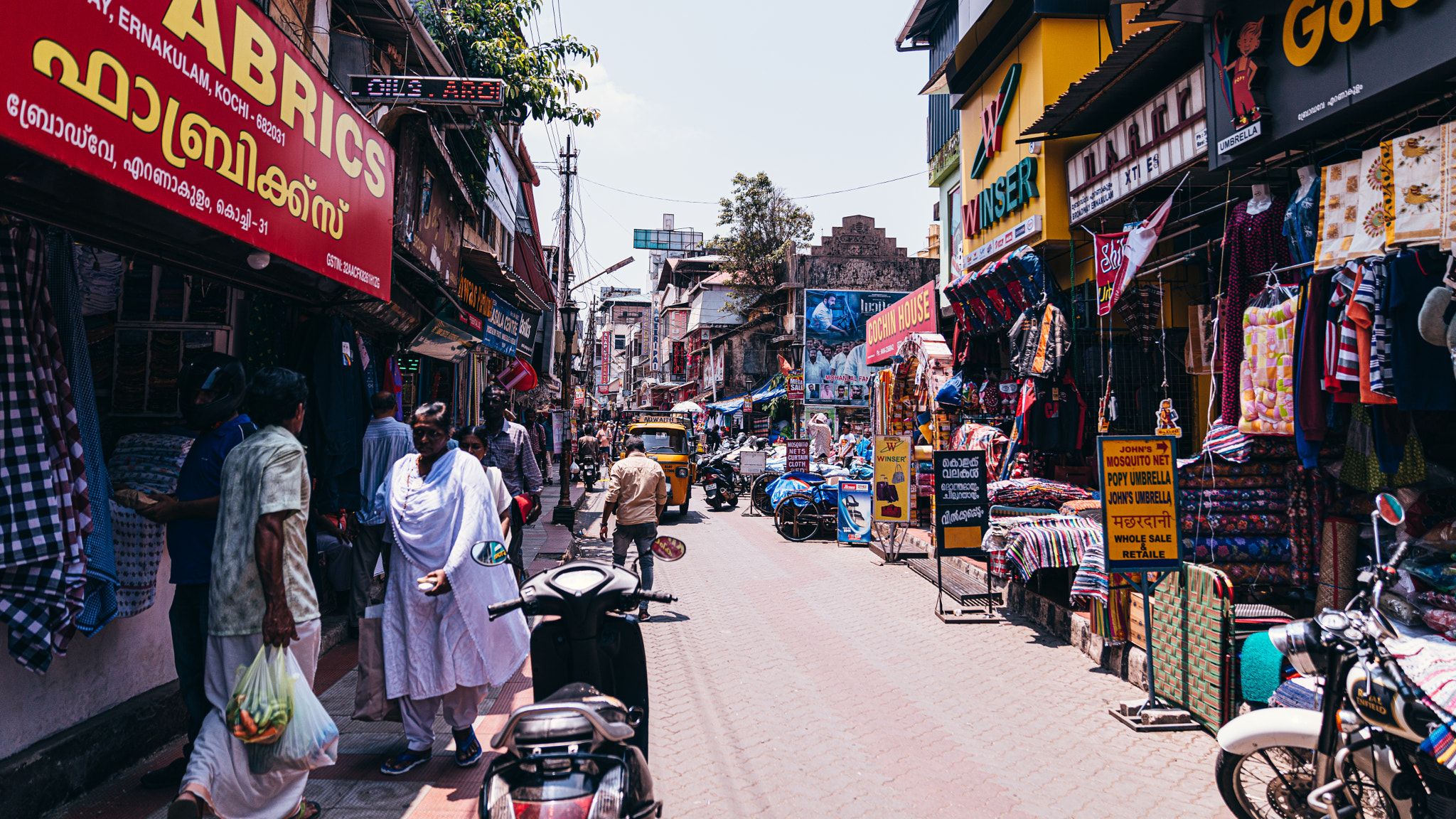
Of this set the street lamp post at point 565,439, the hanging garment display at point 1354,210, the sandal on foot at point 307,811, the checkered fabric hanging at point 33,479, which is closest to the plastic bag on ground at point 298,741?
the sandal on foot at point 307,811

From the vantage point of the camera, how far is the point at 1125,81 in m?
7.95

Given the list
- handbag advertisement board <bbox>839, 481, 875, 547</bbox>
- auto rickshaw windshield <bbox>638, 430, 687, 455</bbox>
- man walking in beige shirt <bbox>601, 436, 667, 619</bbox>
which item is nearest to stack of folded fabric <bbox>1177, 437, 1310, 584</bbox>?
man walking in beige shirt <bbox>601, 436, 667, 619</bbox>

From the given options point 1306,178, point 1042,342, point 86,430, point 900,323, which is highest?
point 900,323

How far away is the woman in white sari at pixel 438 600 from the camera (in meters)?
4.09

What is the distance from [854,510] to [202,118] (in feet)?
37.3

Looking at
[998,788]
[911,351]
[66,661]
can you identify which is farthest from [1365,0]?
[911,351]

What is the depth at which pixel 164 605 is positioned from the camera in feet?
15.4

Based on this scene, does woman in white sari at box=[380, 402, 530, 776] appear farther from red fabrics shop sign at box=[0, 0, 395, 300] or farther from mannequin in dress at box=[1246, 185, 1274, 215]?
mannequin in dress at box=[1246, 185, 1274, 215]

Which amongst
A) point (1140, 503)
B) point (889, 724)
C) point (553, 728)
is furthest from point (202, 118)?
point (1140, 503)

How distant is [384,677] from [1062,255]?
9626mm

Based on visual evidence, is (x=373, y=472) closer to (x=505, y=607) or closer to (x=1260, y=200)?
(x=505, y=607)

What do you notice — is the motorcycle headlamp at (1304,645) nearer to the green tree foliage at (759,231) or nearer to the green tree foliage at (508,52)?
the green tree foliage at (508,52)

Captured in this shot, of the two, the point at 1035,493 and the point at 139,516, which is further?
the point at 1035,493

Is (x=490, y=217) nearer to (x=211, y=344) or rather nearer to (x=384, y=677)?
(x=211, y=344)
